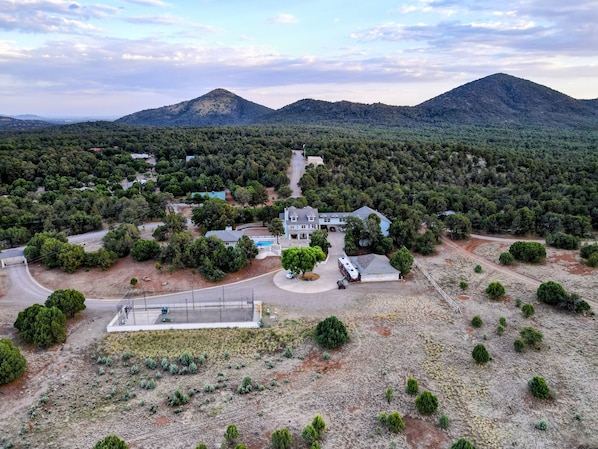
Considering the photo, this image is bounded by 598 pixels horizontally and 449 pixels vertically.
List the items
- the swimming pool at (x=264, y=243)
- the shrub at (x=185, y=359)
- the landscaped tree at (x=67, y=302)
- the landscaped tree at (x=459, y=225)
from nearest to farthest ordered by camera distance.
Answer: the shrub at (x=185, y=359) → the landscaped tree at (x=67, y=302) → the swimming pool at (x=264, y=243) → the landscaped tree at (x=459, y=225)

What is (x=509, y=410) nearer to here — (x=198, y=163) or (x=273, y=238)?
(x=273, y=238)

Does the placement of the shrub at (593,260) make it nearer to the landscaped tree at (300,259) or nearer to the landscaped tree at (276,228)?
the landscaped tree at (300,259)

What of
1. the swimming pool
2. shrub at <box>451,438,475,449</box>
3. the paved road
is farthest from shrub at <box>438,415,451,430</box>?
the paved road

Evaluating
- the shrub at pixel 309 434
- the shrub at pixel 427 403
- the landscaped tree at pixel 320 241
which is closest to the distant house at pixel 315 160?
the landscaped tree at pixel 320 241

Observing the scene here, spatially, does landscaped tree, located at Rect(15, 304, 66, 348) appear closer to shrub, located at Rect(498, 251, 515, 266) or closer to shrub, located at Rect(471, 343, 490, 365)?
A: shrub, located at Rect(471, 343, 490, 365)

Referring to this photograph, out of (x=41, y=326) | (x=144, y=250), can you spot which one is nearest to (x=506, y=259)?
(x=144, y=250)

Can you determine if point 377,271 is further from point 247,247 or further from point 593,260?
point 593,260
